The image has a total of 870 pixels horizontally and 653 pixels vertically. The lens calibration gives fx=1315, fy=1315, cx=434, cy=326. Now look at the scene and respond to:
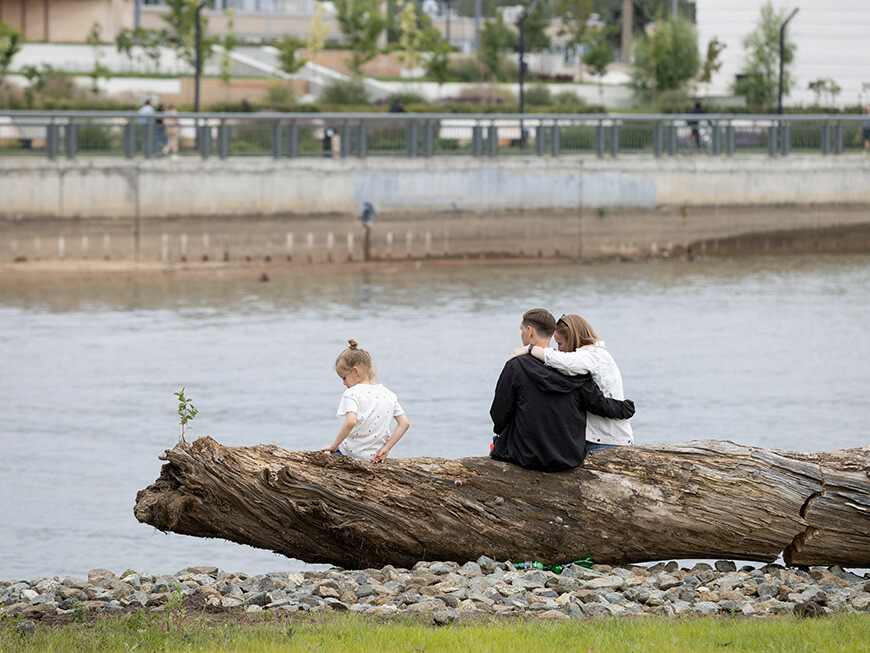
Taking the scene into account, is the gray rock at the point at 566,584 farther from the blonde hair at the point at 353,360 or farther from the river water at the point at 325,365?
the river water at the point at 325,365

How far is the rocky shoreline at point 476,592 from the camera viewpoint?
24.8 feet

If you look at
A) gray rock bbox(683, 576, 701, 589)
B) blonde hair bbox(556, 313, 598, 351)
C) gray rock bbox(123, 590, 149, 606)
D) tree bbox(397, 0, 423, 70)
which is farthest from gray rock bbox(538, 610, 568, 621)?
tree bbox(397, 0, 423, 70)

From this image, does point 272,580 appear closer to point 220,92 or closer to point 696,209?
point 696,209

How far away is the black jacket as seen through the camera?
27.4 feet

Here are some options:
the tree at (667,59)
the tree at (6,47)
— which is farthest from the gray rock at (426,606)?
the tree at (667,59)

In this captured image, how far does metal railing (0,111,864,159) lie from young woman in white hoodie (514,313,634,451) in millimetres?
24703

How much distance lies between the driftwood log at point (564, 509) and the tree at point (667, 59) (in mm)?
55772

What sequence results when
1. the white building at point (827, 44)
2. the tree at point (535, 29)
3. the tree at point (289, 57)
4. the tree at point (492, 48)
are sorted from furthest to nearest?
the tree at point (535, 29)
the white building at point (827, 44)
the tree at point (492, 48)
the tree at point (289, 57)

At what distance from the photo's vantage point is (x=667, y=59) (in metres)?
63.5

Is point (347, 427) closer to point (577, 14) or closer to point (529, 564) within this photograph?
point (529, 564)

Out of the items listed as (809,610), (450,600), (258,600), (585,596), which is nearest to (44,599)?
(258,600)

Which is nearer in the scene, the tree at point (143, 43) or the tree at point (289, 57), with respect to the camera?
the tree at point (289, 57)

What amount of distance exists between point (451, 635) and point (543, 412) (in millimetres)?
2144

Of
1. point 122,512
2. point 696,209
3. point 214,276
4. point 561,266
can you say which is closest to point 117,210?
point 214,276
